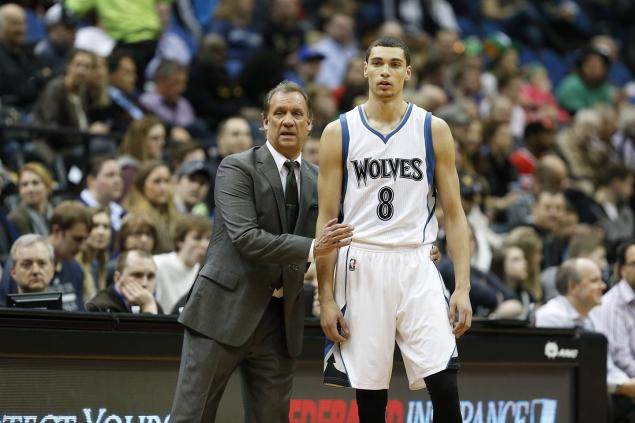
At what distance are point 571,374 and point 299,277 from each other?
280cm

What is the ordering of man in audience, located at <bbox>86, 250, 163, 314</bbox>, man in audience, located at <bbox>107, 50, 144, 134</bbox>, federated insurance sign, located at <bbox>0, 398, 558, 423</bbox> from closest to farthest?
federated insurance sign, located at <bbox>0, 398, 558, 423</bbox>, man in audience, located at <bbox>86, 250, 163, 314</bbox>, man in audience, located at <bbox>107, 50, 144, 134</bbox>

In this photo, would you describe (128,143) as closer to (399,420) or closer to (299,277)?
(399,420)

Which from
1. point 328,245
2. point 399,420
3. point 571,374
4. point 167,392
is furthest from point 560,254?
point 328,245

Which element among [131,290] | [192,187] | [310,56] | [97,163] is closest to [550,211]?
[310,56]

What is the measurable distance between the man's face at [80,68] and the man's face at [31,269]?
4.09 metres

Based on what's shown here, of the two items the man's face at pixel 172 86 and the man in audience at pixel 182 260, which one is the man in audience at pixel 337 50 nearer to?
the man's face at pixel 172 86

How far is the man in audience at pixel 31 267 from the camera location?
7594 millimetres

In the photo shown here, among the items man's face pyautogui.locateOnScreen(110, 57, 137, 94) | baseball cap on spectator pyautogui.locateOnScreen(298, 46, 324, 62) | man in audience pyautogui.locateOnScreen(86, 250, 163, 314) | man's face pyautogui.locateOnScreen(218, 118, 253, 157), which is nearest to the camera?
man in audience pyautogui.locateOnScreen(86, 250, 163, 314)

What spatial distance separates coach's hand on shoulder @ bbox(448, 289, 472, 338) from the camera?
18.3 feet

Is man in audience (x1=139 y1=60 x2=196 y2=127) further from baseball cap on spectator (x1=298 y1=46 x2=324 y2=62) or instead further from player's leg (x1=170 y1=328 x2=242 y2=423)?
player's leg (x1=170 y1=328 x2=242 y2=423)

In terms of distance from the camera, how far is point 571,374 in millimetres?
7930

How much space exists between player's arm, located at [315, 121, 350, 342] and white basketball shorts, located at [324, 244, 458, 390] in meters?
0.08

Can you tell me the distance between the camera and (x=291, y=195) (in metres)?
5.95

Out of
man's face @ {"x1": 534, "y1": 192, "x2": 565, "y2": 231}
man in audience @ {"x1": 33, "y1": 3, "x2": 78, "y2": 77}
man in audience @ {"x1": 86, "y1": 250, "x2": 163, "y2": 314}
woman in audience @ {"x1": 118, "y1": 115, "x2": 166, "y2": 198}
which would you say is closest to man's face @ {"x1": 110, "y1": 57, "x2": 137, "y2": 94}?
man in audience @ {"x1": 33, "y1": 3, "x2": 78, "y2": 77}
